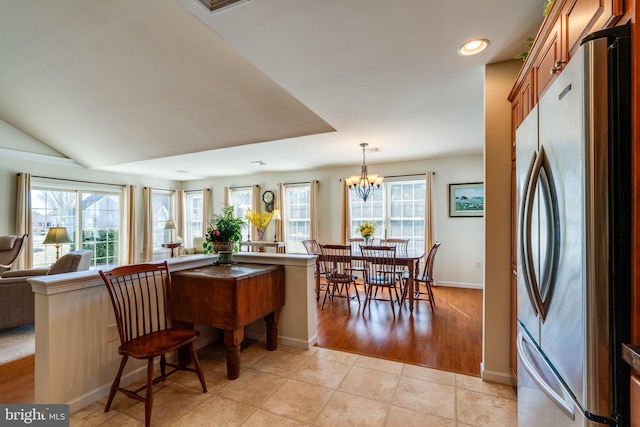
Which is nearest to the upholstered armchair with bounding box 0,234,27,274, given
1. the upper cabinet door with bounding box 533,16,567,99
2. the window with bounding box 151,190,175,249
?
the window with bounding box 151,190,175,249

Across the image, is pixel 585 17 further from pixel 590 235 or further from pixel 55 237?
pixel 55 237

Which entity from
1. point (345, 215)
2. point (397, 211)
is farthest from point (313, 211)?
point (397, 211)

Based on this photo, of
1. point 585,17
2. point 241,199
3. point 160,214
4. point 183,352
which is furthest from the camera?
point 160,214

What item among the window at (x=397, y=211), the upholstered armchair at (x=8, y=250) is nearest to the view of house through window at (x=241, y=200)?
the window at (x=397, y=211)

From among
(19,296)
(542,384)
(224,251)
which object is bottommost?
(19,296)

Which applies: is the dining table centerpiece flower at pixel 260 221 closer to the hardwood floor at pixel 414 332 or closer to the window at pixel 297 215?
A: the window at pixel 297 215

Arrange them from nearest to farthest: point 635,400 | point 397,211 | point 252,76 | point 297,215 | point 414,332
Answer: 1. point 635,400
2. point 252,76
3. point 414,332
4. point 397,211
5. point 297,215

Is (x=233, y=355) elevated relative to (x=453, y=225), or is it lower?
lower

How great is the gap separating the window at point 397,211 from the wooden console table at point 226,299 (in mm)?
3917

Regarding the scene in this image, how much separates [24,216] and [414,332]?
6739 millimetres

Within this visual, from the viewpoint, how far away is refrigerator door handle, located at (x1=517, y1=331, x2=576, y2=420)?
0.92 meters

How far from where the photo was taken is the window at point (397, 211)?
5.81m

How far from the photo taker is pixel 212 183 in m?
8.03

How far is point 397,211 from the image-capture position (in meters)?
5.98
